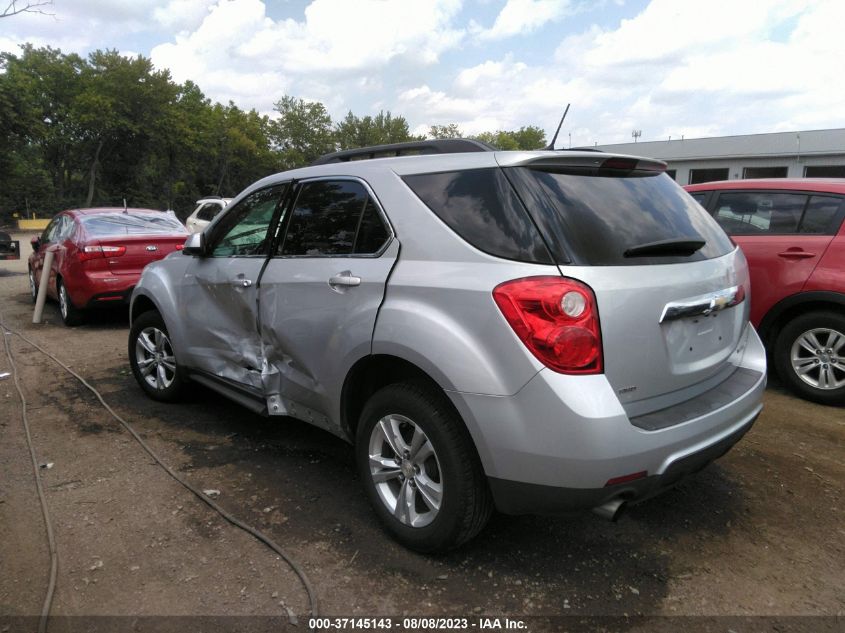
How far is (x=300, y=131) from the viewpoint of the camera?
6316 centimetres

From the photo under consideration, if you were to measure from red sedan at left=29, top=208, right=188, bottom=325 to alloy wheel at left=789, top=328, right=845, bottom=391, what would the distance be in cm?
683

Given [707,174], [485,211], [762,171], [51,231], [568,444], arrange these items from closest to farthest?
[568,444] → [485,211] → [51,231] → [762,171] → [707,174]

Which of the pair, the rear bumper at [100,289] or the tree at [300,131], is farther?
the tree at [300,131]

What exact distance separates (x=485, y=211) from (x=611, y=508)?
1263mm

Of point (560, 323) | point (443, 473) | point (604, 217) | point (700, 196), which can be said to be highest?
point (700, 196)

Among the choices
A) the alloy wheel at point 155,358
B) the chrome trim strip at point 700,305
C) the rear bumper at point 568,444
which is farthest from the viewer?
the alloy wheel at point 155,358

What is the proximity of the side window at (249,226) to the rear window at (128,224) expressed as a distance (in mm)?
4358

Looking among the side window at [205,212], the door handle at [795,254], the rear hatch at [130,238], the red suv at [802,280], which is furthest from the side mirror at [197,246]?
the side window at [205,212]

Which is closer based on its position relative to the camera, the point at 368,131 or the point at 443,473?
the point at 443,473

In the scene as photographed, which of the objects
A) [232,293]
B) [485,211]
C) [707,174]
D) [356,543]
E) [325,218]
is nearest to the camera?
[485,211]

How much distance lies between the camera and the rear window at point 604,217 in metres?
2.32

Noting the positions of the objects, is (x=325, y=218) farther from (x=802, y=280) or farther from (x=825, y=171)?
(x=825, y=171)

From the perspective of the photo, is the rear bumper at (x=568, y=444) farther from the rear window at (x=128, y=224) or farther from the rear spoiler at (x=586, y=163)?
the rear window at (x=128, y=224)

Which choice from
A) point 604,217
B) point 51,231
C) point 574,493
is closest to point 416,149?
point 604,217
